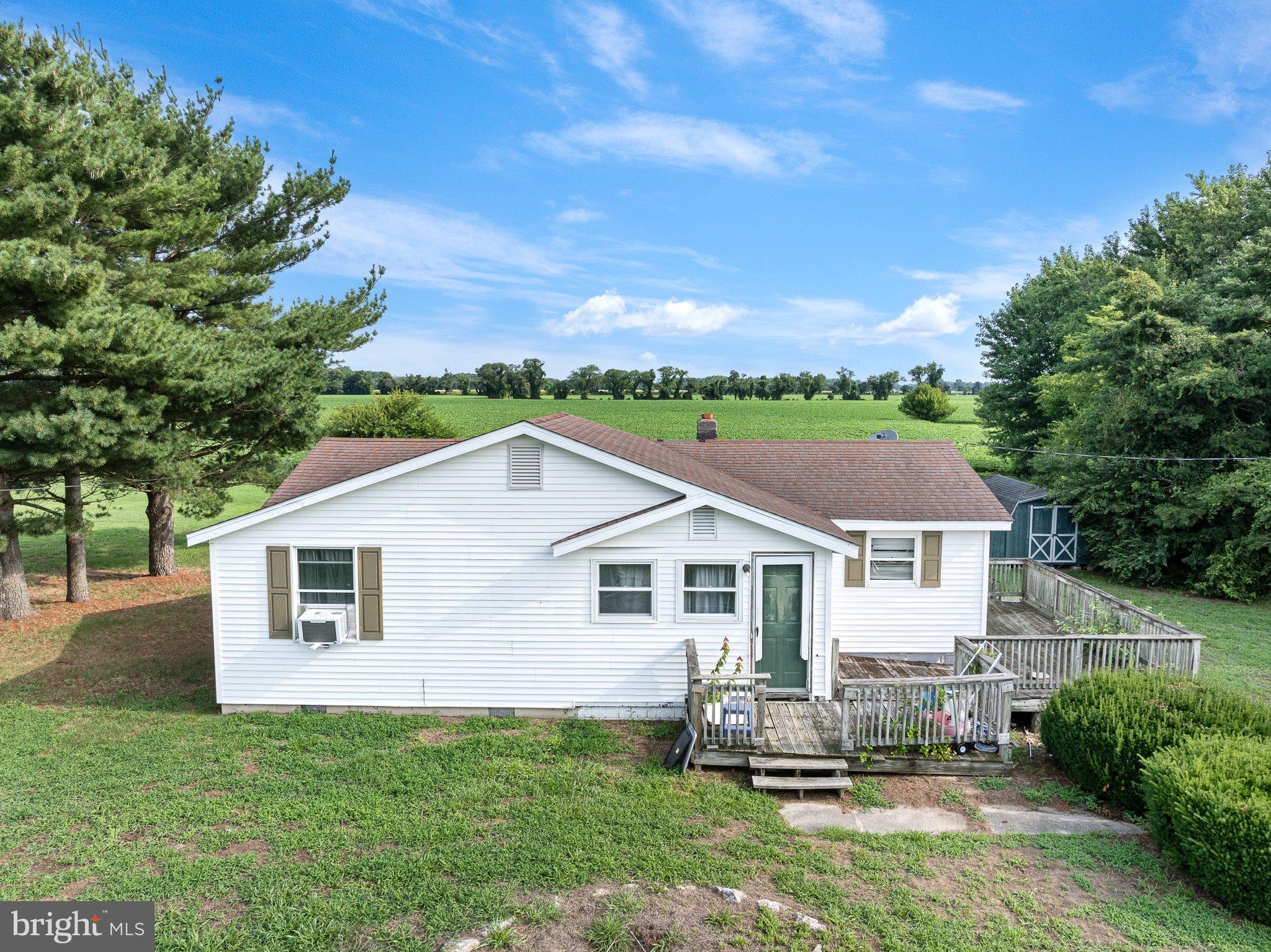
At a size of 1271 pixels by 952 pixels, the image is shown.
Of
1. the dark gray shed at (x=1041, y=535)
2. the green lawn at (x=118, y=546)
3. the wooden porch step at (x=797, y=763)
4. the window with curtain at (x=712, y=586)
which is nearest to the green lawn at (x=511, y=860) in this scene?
the wooden porch step at (x=797, y=763)

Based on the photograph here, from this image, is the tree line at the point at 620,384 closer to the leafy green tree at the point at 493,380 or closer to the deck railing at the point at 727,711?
the leafy green tree at the point at 493,380

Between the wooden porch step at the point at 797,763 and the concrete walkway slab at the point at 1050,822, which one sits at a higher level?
the wooden porch step at the point at 797,763

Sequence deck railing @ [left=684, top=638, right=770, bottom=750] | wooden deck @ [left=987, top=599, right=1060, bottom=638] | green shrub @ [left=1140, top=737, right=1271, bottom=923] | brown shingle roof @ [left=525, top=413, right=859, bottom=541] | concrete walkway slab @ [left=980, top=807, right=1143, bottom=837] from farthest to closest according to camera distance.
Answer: wooden deck @ [left=987, top=599, right=1060, bottom=638]
brown shingle roof @ [left=525, top=413, right=859, bottom=541]
deck railing @ [left=684, top=638, right=770, bottom=750]
concrete walkway slab @ [left=980, top=807, right=1143, bottom=837]
green shrub @ [left=1140, top=737, right=1271, bottom=923]

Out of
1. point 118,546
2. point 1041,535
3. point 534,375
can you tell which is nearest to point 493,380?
point 534,375

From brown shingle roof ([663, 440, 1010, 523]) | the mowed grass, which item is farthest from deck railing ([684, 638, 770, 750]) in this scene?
the mowed grass

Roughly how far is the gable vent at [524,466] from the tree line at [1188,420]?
18.6 metres

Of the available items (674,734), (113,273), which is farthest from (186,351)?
(674,734)

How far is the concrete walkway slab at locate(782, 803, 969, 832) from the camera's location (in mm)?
7594

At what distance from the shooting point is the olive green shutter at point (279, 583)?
1046 cm

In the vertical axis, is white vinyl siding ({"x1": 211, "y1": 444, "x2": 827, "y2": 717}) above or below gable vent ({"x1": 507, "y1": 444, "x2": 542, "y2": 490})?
below

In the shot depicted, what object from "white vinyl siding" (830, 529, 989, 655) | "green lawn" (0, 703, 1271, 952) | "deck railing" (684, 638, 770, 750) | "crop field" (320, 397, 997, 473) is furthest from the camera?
"crop field" (320, 397, 997, 473)

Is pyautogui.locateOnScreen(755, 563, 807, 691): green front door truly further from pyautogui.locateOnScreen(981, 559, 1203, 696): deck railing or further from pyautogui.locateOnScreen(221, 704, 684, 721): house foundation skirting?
pyautogui.locateOnScreen(981, 559, 1203, 696): deck railing

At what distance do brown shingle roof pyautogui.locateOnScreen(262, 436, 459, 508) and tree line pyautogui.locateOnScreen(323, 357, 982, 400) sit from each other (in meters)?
45.0

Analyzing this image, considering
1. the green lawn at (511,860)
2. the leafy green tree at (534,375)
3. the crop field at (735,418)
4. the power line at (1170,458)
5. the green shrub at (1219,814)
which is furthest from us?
the leafy green tree at (534,375)
